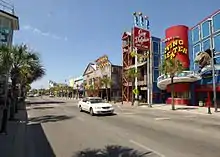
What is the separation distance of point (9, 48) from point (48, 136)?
10.3 meters

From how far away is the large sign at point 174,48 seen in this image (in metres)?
40.2

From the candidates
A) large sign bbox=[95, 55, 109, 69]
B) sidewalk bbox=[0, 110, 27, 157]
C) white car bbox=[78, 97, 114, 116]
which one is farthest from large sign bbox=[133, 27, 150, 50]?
sidewalk bbox=[0, 110, 27, 157]

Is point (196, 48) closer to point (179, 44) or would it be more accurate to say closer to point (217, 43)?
point (179, 44)

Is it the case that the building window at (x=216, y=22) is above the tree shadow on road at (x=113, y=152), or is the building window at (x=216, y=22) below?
above

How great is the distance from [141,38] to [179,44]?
9768 millimetres

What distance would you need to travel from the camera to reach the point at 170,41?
1657 inches

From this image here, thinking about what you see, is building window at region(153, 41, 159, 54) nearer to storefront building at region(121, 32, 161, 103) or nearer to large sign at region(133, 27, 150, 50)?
storefront building at region(121, 32, 161, 103)

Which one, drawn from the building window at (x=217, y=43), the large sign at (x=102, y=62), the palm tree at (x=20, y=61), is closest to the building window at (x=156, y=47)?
the building window at (x=217, y=43)

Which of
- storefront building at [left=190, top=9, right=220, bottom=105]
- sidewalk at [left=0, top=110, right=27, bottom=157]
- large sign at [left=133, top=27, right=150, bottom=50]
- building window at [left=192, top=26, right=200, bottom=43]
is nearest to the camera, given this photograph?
sidewalk at [left=0, top=110, right=27, bottom=157]

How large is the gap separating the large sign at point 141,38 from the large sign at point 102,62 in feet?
60.6

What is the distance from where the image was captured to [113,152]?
8844mm

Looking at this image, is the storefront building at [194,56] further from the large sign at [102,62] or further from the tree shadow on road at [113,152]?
the tree shadow on road at [113,152]

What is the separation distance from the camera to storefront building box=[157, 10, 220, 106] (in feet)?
111

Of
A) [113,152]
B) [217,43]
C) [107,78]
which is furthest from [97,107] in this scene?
[107,78]
